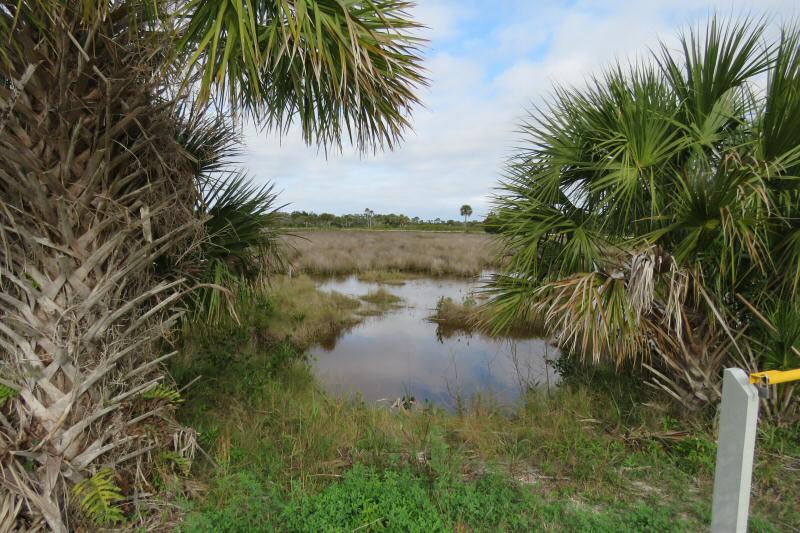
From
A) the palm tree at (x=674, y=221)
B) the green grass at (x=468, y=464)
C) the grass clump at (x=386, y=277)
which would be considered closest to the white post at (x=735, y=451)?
the green grass at (x=468, y=464)

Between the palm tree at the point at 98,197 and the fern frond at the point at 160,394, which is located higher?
the palm tree at the point at 98,197

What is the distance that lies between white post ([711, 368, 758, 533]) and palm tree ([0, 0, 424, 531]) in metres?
2.29

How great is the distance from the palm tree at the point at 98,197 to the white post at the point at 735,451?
7.51 feet

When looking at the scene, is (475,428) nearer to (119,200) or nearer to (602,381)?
(602,381)

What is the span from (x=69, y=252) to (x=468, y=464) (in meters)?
3.03

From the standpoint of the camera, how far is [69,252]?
99.8 inches

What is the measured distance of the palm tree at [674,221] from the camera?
338 centimetres

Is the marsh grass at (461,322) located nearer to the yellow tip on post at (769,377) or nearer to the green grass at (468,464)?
the green grass at (468,464)

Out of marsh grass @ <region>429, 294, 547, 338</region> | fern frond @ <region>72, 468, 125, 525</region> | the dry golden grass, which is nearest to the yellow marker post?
fern frond @ <region>72, 468, 125, 525</region>

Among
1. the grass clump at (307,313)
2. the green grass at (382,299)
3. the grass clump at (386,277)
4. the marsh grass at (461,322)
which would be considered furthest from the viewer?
the grass clump at (386,277)

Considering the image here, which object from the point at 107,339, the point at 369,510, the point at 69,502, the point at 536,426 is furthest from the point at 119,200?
the point at 536,426

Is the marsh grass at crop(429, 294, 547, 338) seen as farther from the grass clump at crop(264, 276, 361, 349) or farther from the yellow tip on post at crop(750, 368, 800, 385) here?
the yellow tip on post at crop(750, 368, 800, 385)

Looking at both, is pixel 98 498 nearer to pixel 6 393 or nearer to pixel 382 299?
pixel 6 393

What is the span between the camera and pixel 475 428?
4.13 meters
